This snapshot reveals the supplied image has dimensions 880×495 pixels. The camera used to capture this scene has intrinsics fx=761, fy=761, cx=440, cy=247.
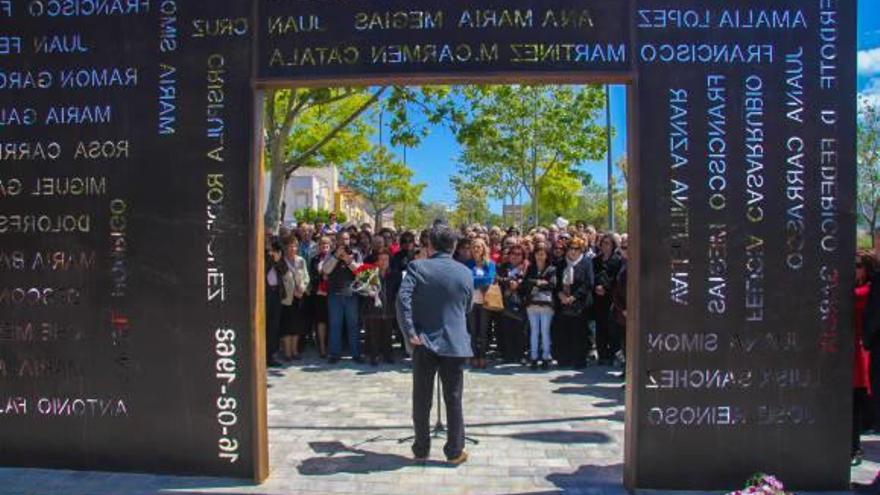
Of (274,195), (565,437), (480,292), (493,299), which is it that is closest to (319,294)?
(480,292)

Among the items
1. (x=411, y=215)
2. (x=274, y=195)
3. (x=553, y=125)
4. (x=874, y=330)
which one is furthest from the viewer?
(x=411, y=215)

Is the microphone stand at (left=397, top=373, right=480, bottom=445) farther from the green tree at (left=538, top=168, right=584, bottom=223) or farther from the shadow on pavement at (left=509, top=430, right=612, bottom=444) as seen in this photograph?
the green tree at (left=538, top=168, right=584, bottom=223)

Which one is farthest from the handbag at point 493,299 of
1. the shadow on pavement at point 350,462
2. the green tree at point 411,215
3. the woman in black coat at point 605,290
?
the green tree at point 411,215

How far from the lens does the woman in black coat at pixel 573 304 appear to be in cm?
1009

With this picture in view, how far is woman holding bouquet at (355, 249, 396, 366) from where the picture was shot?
1045 cm

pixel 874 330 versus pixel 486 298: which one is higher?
pixel 874 330

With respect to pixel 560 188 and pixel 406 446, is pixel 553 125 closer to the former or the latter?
pixel 560 188

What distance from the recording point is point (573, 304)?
396 inches

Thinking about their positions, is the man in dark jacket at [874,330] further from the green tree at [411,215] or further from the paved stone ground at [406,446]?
the green tree at [411,215]

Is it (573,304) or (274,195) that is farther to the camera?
(274,195)

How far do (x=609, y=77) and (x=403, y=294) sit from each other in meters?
2.18

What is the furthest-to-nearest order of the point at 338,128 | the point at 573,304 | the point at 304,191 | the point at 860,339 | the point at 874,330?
1. the point at 304,191
2. the point at 338,128
3. the point at 573,304
4. the point at 860,339
5. the point at 874,330

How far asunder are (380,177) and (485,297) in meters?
36.0

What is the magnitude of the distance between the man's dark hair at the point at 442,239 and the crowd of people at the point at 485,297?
391 cm
